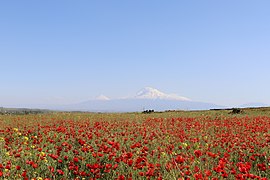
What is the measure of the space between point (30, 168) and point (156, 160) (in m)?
2.90

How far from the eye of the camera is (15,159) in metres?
7.86

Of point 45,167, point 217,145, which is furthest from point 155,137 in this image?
point 45,167

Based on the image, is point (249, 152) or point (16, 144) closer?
point (249, 152)

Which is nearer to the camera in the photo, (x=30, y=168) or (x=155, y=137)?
(x=30, y=168)

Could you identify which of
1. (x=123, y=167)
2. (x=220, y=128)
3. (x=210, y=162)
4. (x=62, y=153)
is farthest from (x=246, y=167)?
(x=220, y=128)

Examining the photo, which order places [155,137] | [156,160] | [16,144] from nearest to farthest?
[156,160] → [16,144] → [155,137]

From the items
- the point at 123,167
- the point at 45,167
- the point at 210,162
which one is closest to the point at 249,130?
the point at 210,162

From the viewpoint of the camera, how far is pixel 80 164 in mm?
7793

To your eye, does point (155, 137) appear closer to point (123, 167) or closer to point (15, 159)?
point (123, 167)

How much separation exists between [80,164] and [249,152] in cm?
462

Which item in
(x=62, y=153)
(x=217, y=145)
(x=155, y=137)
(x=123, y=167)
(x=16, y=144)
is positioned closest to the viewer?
(x=123, y=167)

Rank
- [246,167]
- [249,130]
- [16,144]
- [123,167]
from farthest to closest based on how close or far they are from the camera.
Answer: [249,130] < [16,144] < [123,167] < [246,167]

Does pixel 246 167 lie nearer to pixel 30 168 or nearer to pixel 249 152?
pixel 249 152

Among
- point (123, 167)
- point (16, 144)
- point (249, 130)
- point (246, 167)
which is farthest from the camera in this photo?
point (249, 130)
